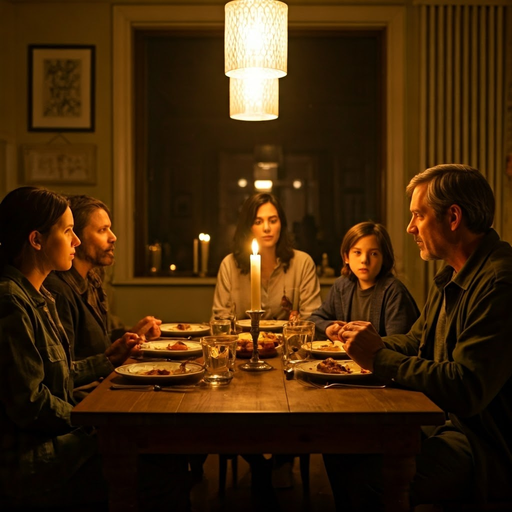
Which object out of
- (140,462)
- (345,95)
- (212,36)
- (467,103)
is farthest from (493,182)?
(140,462)

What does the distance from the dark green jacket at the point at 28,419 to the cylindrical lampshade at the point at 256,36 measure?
4.36 feet

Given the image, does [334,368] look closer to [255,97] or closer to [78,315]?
[78,315]

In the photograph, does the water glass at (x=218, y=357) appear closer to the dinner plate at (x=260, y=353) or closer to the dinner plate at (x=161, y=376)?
the dinner plate at (x=161, y=376)

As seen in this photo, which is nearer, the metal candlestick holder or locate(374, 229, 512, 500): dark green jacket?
locate(374, 229, 512, 500): dark green jacket

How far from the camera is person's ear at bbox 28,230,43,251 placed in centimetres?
204

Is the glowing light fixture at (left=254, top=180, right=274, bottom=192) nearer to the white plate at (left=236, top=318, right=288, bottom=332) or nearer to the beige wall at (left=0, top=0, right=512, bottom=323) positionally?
the beige wall at (left=0, top=0, right=512, bottom=323)

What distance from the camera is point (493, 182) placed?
15.4 feet

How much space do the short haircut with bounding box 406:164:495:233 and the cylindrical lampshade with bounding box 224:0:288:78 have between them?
98cm

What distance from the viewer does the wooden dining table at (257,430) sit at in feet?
5.31

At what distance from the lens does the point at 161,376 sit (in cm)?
189

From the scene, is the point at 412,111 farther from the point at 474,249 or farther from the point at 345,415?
the point at 345,415

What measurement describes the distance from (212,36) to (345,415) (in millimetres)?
3825

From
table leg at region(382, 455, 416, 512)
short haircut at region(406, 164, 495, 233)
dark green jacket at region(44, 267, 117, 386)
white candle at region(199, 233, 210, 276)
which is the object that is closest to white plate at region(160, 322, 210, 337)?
dark green jacket at region(44, 267, 117, 386)

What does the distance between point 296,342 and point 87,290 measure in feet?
3.11
